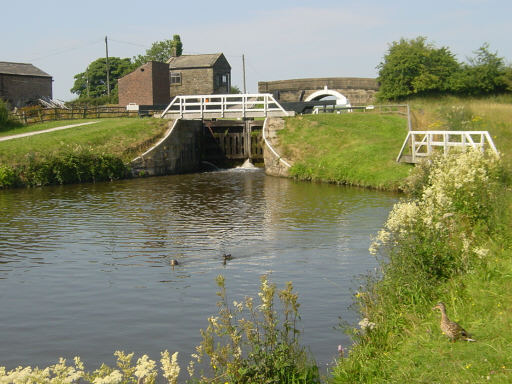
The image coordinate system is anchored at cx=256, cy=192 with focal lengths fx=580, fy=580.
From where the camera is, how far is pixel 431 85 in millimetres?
52469

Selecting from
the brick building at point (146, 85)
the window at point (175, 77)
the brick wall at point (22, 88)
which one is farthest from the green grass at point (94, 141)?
the window at point (175, 77)

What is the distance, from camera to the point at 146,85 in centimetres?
6569

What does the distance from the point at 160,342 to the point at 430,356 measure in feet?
15.2

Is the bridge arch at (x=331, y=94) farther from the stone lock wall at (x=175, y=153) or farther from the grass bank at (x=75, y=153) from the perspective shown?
the grass bank at (x=75, y=153)

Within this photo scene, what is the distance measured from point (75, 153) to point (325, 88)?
37280 millimetres

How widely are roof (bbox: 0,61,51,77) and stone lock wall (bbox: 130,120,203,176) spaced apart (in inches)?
1100

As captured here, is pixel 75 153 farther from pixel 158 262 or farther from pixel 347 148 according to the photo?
pixel 158 262

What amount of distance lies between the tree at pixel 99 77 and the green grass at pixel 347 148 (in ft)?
232

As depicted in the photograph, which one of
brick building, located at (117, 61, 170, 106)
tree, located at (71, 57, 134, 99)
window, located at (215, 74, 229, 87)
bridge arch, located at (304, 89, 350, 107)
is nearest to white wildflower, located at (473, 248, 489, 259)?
bridge arch, located at (304, 89, 350, 107)

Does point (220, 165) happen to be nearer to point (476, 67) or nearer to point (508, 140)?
point (508, 140)

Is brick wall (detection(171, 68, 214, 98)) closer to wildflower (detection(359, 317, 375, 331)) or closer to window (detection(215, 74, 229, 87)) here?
window (detection(215, 74, 229, 87))

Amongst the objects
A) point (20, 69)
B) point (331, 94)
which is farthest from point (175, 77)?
point (331, 94)

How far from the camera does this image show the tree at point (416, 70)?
2088 inches

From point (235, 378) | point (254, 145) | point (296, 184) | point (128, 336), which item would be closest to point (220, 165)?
point (254, 145)
